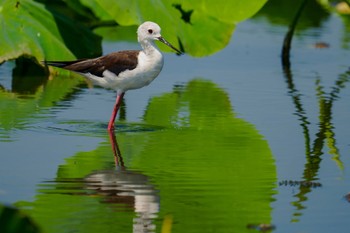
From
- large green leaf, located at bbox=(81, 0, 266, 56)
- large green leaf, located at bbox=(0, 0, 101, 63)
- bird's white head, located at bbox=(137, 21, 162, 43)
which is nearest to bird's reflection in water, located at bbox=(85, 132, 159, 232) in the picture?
bird's white head, located at bbox=(137, 21, 162, 43)

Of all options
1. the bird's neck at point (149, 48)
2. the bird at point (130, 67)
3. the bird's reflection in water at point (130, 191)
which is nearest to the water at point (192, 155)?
the bird's reflection in water at point (130, 191)

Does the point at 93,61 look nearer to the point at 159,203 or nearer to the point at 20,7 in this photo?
the point at 20,7

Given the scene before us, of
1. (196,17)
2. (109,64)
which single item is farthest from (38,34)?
(109,64)

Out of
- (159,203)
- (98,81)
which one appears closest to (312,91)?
(98,81)

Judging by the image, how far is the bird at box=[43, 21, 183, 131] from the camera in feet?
30.9

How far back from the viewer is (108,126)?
31.3 ft

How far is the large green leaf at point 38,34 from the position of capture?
10977 millimetres

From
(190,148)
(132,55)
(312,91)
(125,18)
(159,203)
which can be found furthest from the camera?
(312,91)

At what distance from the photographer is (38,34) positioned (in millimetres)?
11188

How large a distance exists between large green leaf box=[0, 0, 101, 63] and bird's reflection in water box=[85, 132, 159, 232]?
9.94 feet

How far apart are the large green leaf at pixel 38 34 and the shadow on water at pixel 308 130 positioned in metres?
2.24

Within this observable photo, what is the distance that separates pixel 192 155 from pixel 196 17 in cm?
333

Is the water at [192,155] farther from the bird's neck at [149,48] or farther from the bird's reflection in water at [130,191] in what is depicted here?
the bird's neck at [149,48]

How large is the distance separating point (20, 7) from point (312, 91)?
307cm
